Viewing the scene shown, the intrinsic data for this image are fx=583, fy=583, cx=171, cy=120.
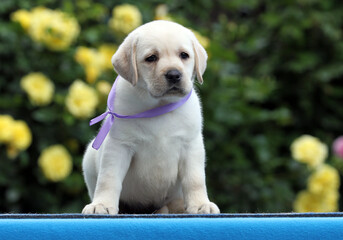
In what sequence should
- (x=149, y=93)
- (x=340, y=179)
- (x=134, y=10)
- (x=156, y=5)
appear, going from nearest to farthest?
1. (x=149, y=93)
2. (x=134, y=10)
3. (x=156, y=5)
4. (x=340, y=179)

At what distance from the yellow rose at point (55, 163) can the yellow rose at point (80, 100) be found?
0.93 feet

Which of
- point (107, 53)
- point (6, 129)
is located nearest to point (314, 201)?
point (107, 53)

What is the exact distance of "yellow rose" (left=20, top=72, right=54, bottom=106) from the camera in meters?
4.00

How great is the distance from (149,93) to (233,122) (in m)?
2.38

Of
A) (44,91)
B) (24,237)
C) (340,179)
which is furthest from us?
(340,179)

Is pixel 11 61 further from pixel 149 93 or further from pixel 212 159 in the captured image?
pixel 149 93

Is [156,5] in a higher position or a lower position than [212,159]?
higher

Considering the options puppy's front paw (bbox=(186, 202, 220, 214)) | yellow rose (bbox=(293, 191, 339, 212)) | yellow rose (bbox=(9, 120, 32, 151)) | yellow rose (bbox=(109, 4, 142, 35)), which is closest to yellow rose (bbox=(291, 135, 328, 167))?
yellow rose (bbox=(293, 191, 339, 212))

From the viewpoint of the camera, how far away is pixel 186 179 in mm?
2191

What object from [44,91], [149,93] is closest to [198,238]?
[149,93]

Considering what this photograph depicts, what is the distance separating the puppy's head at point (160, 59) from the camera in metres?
2.12

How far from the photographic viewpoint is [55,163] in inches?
155

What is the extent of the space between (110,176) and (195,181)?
0.32 m

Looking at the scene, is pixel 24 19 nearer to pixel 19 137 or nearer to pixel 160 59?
pixel 19 137
